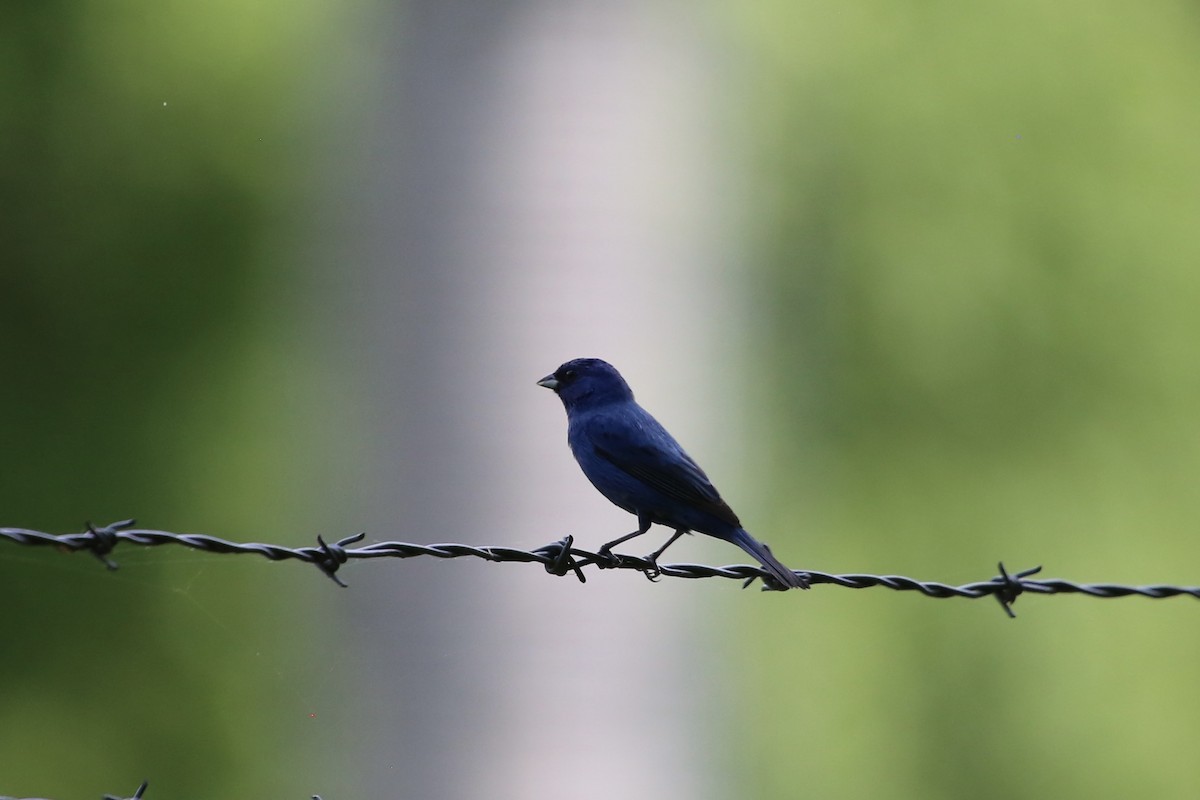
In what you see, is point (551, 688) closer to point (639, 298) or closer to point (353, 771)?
point (353, 771)

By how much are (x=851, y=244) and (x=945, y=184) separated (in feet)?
3.15

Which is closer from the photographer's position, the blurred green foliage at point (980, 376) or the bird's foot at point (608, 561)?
the bird's foot at point (608, 561)

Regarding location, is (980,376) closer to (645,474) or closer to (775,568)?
(645,474)

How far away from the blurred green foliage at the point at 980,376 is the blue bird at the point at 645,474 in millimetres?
5794

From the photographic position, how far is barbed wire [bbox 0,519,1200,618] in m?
2.73

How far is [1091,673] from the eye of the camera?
32.3ft

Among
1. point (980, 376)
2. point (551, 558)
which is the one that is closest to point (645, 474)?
point (551, 558)

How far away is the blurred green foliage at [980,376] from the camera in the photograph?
32.5 ft

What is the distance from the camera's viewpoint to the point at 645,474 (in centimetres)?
400

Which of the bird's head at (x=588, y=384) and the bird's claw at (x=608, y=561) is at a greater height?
the bird's head at (x=588, y=384)

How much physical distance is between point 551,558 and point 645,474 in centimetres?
80

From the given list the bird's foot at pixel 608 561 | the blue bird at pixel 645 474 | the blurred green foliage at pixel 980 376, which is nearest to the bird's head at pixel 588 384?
the blue bird at pixel 645 474

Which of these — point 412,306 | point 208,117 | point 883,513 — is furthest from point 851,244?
point 208,117

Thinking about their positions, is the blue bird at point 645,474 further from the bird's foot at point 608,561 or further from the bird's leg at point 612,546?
the bird's foot at point 608,561
